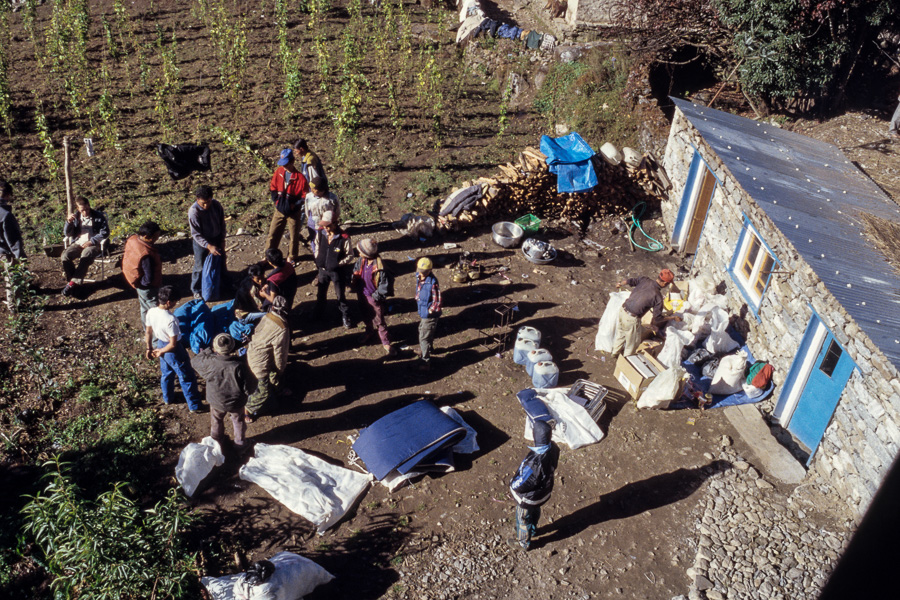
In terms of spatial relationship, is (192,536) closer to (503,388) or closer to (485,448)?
(485,448)

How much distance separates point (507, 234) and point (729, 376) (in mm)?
4649

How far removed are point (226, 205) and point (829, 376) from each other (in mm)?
10114

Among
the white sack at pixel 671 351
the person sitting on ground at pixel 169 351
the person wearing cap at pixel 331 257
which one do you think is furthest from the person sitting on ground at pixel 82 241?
the white sack at pixel 671 351

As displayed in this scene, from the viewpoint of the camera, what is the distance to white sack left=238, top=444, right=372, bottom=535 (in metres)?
6.86

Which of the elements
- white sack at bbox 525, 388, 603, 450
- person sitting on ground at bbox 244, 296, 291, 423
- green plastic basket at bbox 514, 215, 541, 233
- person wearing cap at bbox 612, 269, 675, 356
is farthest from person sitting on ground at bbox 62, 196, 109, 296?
person wearing cap at bbox 612, 269, 675, 356

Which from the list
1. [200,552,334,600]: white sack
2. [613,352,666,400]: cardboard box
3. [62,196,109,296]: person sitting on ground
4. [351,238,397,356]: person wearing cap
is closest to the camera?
[200,552,334,600]: white sack

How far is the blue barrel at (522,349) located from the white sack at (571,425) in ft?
2.90

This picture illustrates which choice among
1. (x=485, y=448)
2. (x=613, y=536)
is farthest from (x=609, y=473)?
(x=485, y=448)

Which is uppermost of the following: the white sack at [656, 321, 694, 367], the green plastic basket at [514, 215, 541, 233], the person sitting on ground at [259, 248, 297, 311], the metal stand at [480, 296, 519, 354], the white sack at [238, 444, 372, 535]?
the person sitting on ground at [259, 248, 297, 311]

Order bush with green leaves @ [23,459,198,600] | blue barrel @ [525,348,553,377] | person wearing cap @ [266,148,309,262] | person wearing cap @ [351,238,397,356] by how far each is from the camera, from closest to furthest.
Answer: bush with green leaves @ [23,459,198,600], person wearing cap @ [351,238,397,356], blue barrel @ [525,348,553,377], person wearing cap @ [266,148,309,262]

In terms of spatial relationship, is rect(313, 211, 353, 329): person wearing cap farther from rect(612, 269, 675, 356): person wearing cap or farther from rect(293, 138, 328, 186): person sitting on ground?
rect(612, 269, 675, 356): person wearing cap

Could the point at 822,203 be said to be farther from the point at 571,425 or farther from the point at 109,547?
the point at 109,547

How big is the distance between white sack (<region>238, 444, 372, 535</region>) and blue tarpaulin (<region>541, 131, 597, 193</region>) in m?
7.00

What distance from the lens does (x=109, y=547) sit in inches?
209
